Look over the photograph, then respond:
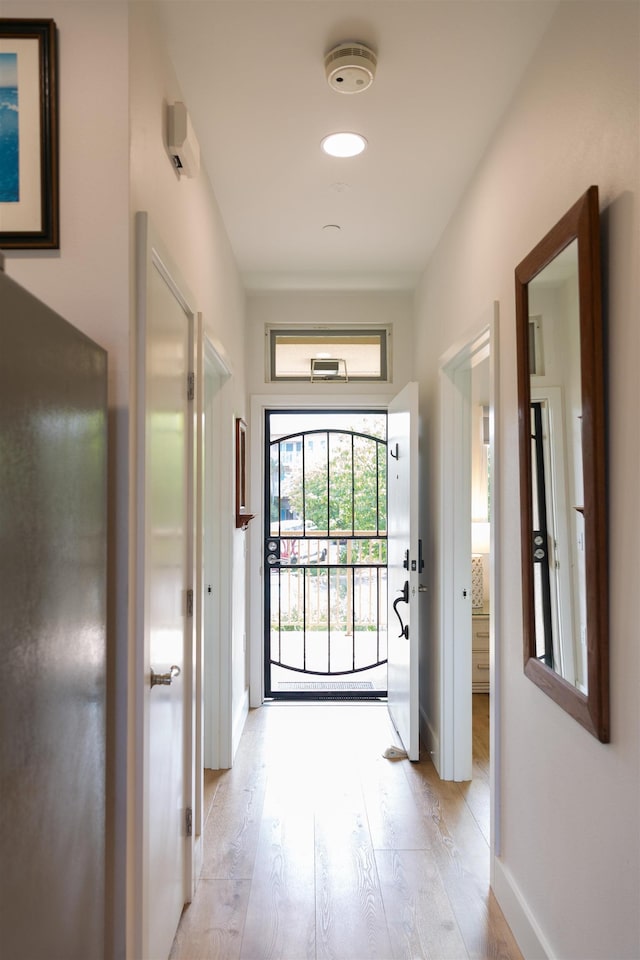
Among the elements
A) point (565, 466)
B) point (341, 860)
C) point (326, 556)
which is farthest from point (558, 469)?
point (326, 556)

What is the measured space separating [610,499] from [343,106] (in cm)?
161

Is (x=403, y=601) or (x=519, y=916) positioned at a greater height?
(x=403, y=601)

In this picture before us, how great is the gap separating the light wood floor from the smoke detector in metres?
2.65

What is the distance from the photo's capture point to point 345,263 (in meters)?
3.55

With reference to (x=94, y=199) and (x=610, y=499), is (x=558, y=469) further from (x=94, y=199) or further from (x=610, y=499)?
(x=94, y=199)

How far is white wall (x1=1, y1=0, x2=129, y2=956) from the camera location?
1.39m

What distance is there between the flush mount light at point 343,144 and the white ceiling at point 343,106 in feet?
0.11

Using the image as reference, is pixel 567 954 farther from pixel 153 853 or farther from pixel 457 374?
pixel 457 374

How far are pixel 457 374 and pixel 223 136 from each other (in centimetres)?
151

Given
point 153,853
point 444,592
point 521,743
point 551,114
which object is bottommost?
point 153,853

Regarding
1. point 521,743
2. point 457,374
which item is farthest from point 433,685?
point 457,374

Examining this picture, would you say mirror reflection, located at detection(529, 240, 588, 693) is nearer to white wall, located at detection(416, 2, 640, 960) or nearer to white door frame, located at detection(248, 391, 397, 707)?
white wall, located at detection(416, 2, 640, 960)

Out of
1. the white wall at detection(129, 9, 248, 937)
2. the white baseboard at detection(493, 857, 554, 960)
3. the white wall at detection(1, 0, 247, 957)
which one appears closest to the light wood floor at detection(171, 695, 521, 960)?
the white baseboard at detection(493, 857, 554, 960)

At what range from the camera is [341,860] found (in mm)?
2322
